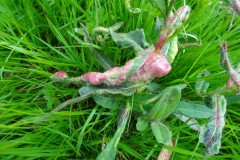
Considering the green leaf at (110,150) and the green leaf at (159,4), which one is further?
the green leaf at (110,150)

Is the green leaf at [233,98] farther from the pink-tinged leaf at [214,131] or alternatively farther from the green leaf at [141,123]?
the green leaf at [141,123]

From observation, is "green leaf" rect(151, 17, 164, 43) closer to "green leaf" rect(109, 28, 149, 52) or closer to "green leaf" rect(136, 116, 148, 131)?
"green leaf" rect(109, 28, 149, 52)

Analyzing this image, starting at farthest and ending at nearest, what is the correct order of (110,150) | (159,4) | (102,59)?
(102,59)
(110,150)
(159,4)

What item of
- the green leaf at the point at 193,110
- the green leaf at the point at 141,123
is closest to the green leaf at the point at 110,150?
the green leaf at the point at 141,123

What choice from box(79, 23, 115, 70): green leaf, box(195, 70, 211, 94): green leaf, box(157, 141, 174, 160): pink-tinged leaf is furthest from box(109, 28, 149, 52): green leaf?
box(157, 141, 174, 160): pink-tinged leaf

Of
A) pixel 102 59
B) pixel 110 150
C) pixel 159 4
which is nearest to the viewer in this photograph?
pixel 159 4

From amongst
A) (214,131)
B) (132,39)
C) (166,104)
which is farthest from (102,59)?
(214,131)

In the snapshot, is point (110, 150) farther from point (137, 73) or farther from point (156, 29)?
point (156, 29)
